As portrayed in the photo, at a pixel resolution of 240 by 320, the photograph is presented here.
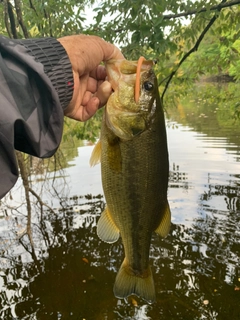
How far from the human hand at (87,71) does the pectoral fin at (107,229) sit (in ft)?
2.37

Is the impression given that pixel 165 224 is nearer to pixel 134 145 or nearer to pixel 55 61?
pixel 134 145

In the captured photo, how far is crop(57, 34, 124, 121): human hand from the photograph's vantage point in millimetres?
2078

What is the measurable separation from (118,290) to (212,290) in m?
3.14

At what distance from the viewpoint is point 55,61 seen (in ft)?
6.18

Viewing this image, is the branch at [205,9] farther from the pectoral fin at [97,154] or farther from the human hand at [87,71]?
the pectoral fin at [97,154]

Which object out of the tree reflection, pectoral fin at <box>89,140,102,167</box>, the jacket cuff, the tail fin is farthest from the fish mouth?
the tree reflection

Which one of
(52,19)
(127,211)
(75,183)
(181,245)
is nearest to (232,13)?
(52,19)

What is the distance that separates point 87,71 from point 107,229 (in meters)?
1.09

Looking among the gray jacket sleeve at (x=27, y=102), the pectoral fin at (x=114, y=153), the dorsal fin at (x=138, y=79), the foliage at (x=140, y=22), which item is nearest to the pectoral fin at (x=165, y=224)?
the pectoral fin at (x=114, y=153)

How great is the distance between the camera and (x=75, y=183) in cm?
972

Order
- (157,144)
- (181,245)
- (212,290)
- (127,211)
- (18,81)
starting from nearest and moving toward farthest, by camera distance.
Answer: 1. (18,81)
2. (157,144)
3. (127,211)
4. (212,290)
5. (181,245)

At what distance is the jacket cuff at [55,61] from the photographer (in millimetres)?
1816

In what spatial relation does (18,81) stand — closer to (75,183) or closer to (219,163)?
(75,183)

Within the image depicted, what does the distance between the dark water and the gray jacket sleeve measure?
391 centimetres
